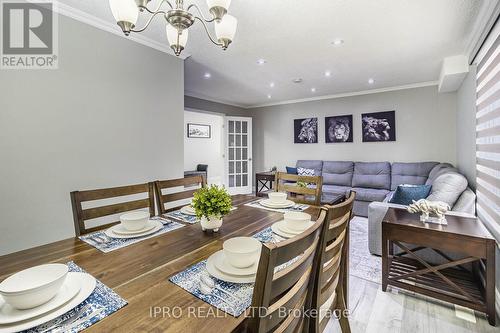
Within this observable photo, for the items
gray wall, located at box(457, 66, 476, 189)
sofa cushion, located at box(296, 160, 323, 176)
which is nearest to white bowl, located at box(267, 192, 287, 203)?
gray wall, located at box(457, 66, 476, 189)

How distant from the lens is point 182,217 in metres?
1.57


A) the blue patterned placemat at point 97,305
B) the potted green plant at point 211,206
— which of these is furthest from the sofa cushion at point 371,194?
the blue patterned placemat at point 97,305

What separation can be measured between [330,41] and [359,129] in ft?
9.33

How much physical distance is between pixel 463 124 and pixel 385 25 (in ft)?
7.32

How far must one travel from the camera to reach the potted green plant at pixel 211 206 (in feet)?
4.07

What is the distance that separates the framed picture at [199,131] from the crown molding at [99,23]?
17.7 feet

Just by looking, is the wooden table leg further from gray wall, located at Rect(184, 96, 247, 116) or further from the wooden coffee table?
gray wall, located at Rect(184, 96, 247, 116)

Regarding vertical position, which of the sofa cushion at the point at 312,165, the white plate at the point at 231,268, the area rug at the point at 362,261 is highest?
the sofa cushion at the point at 312,165

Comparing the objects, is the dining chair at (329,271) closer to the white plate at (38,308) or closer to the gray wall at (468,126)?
the white plate at (38,308)

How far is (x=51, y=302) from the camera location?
0.69 m

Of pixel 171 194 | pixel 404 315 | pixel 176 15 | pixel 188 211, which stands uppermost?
pixel 176 15

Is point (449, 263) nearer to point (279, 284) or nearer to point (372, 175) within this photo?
point (279, 284)

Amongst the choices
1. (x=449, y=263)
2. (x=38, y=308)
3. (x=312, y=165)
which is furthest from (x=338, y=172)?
(x=38, y=308)

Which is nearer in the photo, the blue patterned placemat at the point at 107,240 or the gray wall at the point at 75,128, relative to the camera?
the blue patterned placemat at the point at 107,240
